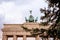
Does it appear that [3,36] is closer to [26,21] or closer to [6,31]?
[6,31]

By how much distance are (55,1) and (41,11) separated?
5.82 ft

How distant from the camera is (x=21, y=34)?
212ft

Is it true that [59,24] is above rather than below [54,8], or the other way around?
below

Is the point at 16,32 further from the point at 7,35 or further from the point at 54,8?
the point at 54,8

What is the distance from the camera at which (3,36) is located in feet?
215

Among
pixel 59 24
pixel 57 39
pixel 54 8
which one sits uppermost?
pixel 54 8

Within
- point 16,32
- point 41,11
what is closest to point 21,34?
point 16,32

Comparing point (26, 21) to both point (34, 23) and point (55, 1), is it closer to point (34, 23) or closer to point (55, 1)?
point (34, 23)

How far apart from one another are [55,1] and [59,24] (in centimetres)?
210

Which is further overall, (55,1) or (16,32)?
(16,32)

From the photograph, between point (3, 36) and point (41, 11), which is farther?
point (3, 36)

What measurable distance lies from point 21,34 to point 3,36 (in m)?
5.08

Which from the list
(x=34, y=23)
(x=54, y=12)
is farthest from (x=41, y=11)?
(x=34, y=23)

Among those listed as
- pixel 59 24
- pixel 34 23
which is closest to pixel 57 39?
pixel 59 24
